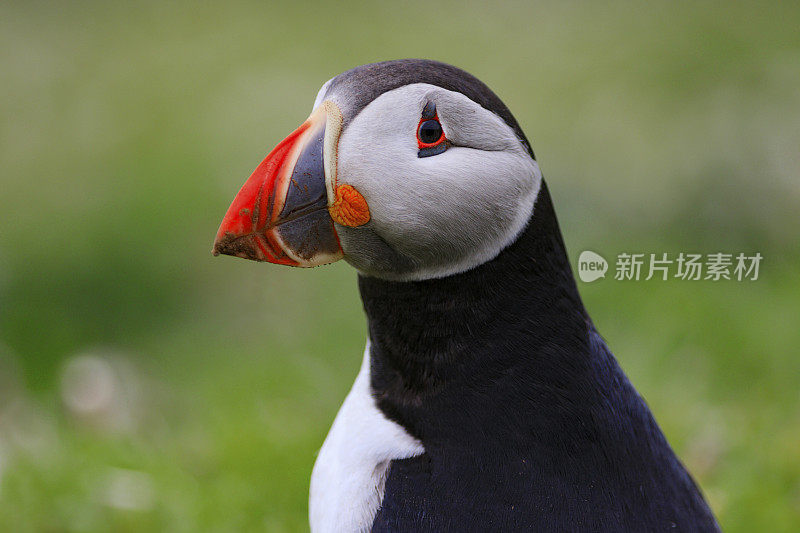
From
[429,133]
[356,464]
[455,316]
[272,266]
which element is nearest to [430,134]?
[429,133]

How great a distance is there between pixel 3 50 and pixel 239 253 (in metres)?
7.62

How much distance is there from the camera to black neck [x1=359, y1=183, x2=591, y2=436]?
81.3 inches

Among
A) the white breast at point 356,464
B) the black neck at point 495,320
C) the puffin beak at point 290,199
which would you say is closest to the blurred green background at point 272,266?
the white breast at point 356,464

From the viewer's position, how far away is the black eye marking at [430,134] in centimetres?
191

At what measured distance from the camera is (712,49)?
6.88 metres

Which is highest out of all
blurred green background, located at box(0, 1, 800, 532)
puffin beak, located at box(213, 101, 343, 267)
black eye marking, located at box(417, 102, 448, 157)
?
black eye marking, located at box(417, 102, 448, 157)

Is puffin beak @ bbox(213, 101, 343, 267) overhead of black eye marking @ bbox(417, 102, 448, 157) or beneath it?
beneath

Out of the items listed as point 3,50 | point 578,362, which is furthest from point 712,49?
point 3,50

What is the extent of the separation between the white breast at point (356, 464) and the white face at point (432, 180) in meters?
0.43

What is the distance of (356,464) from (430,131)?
0.80 m

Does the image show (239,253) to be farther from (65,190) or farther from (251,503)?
(65,190)

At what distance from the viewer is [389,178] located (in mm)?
1886

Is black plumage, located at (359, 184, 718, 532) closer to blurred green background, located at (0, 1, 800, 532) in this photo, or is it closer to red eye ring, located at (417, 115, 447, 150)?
red eye ring, located at (417, 115, 447, 150)

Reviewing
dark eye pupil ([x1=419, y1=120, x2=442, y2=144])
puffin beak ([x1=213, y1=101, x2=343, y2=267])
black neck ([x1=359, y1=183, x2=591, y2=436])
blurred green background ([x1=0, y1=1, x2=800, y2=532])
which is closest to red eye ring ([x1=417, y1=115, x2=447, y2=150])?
dark eye pupil ([x1=419, y1=120, x2=442, y2=144])
